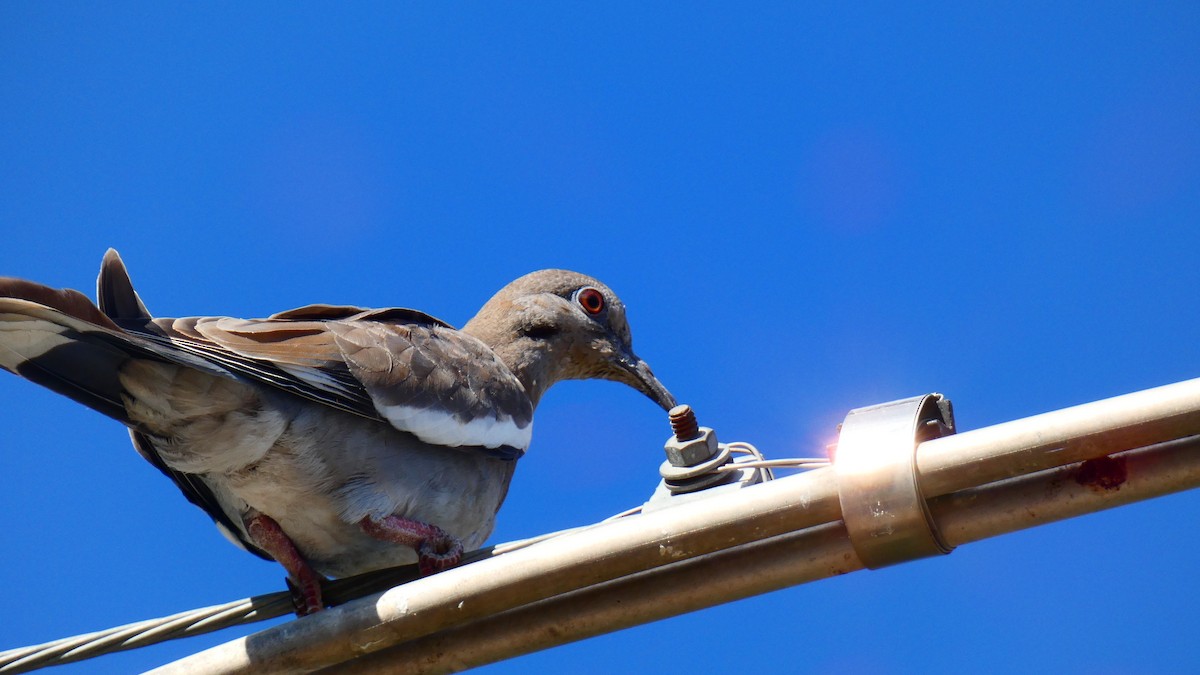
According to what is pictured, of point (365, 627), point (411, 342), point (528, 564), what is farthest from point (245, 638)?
point (411, 342)

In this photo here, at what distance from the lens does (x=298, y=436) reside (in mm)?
5562

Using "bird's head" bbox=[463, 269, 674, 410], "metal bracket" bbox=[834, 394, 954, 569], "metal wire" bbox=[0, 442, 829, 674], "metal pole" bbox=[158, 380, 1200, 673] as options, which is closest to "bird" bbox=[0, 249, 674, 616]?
"metal wire" bbox=[0, 442, 829, 674]

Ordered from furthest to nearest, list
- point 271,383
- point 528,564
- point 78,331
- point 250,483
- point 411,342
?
point 411,342
point 250,483
point 271,383
point 78,331
point 528,564

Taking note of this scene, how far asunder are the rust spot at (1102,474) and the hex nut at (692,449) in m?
1.83

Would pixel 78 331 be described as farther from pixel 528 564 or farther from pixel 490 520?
pixel 490 520

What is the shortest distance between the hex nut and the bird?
130cm

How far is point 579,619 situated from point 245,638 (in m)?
1.19

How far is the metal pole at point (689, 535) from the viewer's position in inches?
→ 130

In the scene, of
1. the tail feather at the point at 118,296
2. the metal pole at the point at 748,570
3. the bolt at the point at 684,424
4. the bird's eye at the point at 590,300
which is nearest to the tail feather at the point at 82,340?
the tail feather at the point at 118,296

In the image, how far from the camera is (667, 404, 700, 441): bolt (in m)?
5.08

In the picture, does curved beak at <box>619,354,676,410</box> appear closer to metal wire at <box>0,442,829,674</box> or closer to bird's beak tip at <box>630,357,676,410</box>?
bird's beak tip at <box>630,357,676,410</box>

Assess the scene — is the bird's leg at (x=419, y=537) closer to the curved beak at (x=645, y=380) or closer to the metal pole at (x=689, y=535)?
the metal pole at (x=689, y=535)

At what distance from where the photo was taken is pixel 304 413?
558 cm

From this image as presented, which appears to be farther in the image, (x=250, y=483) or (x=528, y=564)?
(x=250, y=483)
